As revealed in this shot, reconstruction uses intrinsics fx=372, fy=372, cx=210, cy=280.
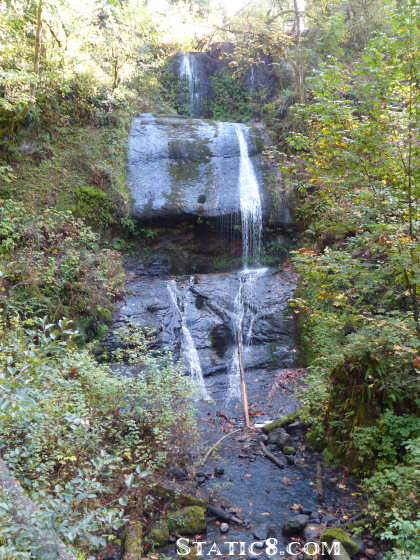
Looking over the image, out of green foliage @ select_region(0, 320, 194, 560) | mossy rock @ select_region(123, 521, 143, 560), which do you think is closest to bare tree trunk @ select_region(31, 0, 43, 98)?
green foliage @ select_region(0, 320, 194, 560)

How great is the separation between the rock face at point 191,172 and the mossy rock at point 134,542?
371 inches

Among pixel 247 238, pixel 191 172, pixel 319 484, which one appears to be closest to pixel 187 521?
pixel 319 484

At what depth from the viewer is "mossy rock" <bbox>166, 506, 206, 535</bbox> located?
4.36 m

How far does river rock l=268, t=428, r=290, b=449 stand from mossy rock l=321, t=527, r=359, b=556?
7.10 feet

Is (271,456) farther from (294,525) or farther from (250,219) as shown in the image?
(250,219)

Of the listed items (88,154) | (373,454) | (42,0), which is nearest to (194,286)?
(88,154)

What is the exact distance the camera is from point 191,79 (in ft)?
61.4

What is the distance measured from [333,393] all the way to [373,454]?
1014 mm

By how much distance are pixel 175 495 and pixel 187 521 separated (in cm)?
33

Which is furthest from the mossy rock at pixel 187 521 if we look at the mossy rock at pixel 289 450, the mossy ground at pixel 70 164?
the mossy ground at pixel 70 164

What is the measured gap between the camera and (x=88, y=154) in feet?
37.6

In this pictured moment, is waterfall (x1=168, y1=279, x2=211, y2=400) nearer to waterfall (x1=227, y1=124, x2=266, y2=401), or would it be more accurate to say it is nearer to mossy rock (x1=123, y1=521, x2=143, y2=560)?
waterfall (x1=227, y1=124, x2=266, y2=401)

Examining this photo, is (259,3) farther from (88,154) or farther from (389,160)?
(389,160)

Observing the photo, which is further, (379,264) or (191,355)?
(191,355)
